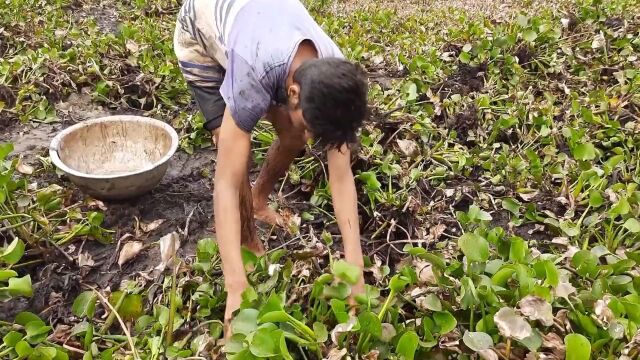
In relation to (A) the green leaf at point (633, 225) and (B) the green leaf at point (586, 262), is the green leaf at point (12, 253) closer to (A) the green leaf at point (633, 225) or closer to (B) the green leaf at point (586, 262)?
(B) the green leaf at point (586, 262)

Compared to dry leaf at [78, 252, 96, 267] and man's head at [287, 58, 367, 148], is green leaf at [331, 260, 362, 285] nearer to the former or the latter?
man's head at [287, 58, 367, 148]

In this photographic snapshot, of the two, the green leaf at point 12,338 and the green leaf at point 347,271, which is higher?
the green leaf at point 347,271

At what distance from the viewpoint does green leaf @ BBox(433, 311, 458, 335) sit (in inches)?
63.1

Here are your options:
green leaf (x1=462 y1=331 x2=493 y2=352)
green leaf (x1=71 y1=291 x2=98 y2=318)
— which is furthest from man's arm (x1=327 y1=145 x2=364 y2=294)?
green leaf (x1=71 y1=291 x2=98 y2=318)

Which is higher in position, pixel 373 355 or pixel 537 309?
pixel 537 309

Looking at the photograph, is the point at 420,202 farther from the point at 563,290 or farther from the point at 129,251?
the point at 129,251

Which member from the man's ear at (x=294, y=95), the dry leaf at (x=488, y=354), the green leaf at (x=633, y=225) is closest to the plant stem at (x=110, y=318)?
the man's ear at (x=294, y=95)

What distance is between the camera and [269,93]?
1677 millimetres

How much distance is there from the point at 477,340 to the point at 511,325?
0.09 metres

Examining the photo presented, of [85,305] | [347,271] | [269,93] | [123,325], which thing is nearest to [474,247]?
[347,271]

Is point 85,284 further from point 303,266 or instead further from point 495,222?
point 495,222

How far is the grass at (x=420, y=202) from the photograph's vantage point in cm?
160

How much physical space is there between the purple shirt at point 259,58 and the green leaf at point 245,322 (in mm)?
493

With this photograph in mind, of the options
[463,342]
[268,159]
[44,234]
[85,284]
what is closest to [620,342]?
[463,342]
